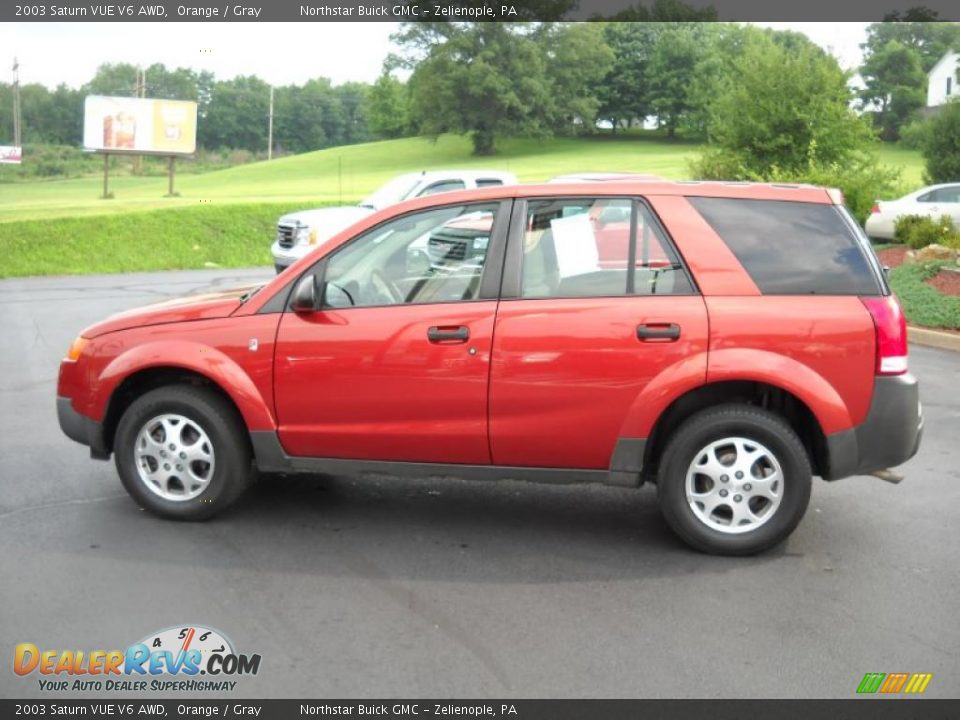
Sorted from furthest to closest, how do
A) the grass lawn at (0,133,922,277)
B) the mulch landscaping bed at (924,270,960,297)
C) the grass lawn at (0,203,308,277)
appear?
the grass lawn at (0,133,922,277), the grass lawn at (0,203,308,277), the mulch landscaping bed at (924,270,960,297)

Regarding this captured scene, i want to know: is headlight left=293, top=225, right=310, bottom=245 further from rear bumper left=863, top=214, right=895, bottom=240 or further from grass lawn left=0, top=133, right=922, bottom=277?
rear bumper left=863, top=214, right=895, bottom=240

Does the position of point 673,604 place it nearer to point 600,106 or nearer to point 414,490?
point 414,490

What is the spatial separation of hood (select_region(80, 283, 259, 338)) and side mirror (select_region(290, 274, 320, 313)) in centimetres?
38

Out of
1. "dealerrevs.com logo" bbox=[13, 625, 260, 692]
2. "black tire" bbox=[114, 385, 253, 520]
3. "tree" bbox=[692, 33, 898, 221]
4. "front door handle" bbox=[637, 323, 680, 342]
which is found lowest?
"dealerrevs.com logo" bbox=[13, 625, 260, 692]

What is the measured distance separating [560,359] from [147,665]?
2.35m

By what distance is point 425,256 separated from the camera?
5.83 meters

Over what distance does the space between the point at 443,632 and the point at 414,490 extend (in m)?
2.20

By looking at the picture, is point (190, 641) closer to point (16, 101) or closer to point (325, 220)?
point (325, 220)

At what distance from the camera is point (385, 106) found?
9975 cm

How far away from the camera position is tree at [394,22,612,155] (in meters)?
77.6

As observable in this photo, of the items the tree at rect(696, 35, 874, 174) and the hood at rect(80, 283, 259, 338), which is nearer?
the hood at rect(80, 283, 259, 338)

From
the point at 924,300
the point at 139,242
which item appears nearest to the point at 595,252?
the point at 924,300

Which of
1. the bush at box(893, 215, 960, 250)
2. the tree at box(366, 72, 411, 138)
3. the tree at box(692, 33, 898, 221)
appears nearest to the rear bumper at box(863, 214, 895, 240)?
the tree at box(692, 33, 898, 221)

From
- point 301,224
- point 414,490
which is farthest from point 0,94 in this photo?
point 414,490
